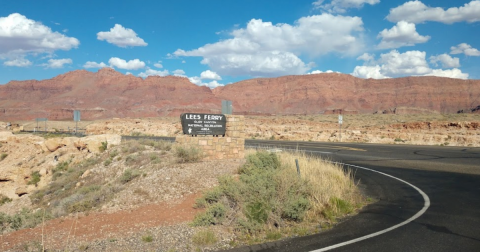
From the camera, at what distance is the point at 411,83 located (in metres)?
145

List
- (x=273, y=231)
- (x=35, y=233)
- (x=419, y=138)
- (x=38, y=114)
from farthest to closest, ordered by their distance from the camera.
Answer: (x=38, y=114) < (x=419, y=138) < (x=35, y=233) < (x=273, y=231)

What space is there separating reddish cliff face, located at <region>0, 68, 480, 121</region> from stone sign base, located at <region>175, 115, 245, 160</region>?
4579 inches

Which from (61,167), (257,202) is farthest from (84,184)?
(257,202)

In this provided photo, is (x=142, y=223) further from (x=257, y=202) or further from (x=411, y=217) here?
(x=411, y=217)

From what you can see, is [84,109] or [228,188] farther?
[84,109]

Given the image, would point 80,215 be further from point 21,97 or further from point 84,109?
point 21,97

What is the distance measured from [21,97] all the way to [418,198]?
17673 cm

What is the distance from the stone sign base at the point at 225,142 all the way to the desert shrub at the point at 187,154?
0.83m

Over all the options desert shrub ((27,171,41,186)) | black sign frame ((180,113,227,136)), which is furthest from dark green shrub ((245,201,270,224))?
desert shrub ((27,171,41,186))

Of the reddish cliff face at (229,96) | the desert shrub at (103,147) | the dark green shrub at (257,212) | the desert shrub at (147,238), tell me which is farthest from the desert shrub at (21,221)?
the reddish cliff face at (229,96)

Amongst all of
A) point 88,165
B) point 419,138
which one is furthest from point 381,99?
point 88,165

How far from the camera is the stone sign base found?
51.5 ft

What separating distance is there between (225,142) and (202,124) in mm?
1359

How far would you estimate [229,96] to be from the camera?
169 m
